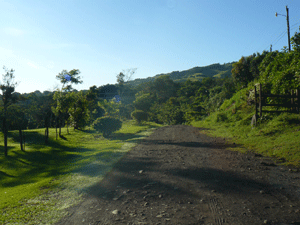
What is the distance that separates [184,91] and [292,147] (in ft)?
231

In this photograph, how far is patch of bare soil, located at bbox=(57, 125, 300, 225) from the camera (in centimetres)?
386

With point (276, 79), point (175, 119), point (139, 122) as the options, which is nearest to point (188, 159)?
point (276, 79)

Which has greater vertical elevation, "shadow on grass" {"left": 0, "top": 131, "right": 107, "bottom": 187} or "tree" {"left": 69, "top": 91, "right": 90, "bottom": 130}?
"tree" {"left": 69, "top": 91, "right": 90, "bottom": 130}

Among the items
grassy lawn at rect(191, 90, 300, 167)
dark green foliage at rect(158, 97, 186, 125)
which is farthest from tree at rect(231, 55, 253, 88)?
grassy lawn at rect(191, 90, 300, 167)

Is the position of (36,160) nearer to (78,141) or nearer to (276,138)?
(78,141)

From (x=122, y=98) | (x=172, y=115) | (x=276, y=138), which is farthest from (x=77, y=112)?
(x=122, y=98)

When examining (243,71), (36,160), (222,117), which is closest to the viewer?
(36,160)

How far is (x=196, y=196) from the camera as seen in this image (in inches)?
188

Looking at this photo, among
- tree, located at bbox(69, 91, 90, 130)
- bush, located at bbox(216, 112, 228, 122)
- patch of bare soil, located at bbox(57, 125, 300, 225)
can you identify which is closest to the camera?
patch of bare soil, located at bbox(57, 125, 300, 225)

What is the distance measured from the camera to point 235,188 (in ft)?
16.8

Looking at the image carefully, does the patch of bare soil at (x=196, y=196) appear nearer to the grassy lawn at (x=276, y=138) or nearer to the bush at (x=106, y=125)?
the grassy lawn at (x=276, y=138)

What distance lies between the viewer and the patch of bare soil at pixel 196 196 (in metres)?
3.86

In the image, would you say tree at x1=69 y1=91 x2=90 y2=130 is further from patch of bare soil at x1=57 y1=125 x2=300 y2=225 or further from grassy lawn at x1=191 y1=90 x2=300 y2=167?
patch of bare soil at x1=57 y1=125 x2=300 y2=225

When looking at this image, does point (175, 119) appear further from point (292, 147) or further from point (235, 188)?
point (235, 188)
